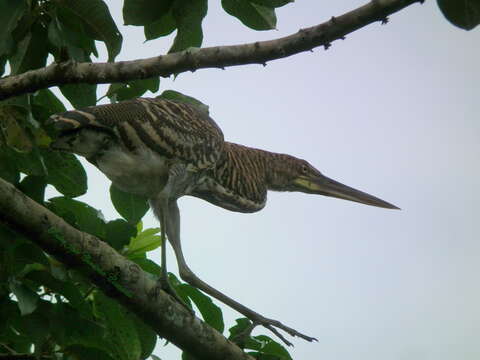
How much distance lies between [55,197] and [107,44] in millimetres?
712

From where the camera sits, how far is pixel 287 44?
2.26 meters

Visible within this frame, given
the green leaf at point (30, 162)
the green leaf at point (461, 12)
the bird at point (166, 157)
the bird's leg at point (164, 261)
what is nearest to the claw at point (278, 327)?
the bird at point (166, 157)

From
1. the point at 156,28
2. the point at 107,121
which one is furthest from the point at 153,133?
the point at 156,28

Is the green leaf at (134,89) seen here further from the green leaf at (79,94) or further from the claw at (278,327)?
the claw at (278,327)

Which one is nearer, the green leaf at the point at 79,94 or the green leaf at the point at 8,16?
the green leaf at the point at 8,16

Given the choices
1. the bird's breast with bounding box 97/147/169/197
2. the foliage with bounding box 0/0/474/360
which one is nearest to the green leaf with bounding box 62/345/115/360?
the foliage with bounding box 0/0/474/360

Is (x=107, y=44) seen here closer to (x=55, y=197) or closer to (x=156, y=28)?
(x=156, y=28)

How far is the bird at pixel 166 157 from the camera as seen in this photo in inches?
137

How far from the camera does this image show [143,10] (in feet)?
9.17

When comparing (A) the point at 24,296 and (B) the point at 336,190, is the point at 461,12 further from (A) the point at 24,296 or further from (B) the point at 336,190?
(B) the point at 336,190

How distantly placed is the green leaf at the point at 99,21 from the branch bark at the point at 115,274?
64 cm

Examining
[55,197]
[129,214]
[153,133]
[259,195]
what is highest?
[259,195]

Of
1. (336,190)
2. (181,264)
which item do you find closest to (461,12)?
(181,264)

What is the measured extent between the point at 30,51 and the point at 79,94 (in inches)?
14.6
